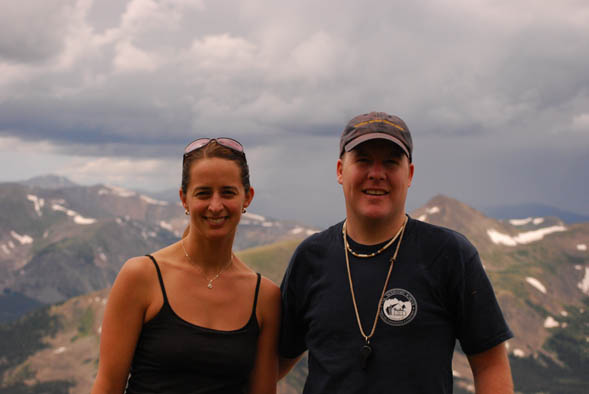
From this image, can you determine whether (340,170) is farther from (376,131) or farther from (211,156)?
(211,156)

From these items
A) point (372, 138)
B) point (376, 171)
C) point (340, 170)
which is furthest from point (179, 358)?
point (372, 138)

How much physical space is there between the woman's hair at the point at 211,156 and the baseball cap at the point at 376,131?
6.03ft

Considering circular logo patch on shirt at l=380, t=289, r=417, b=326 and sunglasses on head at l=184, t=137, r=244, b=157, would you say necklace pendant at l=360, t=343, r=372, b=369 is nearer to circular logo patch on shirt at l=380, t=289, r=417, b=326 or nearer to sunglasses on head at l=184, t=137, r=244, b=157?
circular logo patch on shirt at l=380, t=289, r=417, b=326

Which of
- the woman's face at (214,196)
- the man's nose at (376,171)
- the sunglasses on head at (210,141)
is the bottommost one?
the woman's face at (214,196)

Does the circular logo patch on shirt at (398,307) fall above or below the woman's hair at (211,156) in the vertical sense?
below

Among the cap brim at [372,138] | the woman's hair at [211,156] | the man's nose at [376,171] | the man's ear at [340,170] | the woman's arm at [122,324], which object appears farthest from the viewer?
the man's ear at [340,170]

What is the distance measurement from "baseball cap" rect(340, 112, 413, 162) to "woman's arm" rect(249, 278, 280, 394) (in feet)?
9.74

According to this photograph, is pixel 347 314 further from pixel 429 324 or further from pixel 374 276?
pixel 429 324

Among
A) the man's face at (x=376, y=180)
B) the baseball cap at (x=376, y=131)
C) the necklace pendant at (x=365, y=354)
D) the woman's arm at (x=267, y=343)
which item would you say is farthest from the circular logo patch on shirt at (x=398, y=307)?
the baseball cap at (x=376, y=131)

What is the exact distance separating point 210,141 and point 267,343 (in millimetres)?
3819

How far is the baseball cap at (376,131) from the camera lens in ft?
29.9

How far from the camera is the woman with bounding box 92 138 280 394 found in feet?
28.8

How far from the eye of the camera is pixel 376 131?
9164mm

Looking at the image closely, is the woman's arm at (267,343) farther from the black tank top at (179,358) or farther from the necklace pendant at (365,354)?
the necklace pendant at (365,354)
